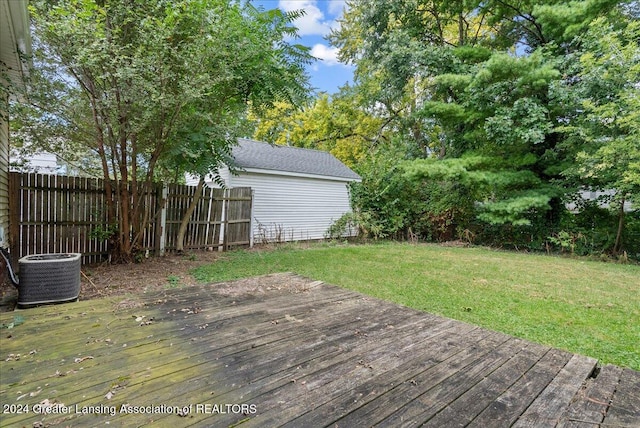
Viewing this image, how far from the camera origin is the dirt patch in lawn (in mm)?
3953

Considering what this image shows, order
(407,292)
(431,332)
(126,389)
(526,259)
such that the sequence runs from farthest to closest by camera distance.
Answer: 1. (526,259)
2. (407,292)
3. (431,332)
4. (126,389)

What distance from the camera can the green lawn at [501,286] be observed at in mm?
3299

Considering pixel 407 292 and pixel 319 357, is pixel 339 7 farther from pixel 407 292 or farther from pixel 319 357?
pixel 319 357

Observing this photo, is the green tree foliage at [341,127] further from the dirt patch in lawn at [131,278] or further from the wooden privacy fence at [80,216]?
the dirt patch in lawn at [131,278]

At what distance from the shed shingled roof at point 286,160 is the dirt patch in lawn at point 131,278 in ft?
11.0

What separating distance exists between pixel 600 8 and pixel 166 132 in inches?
435

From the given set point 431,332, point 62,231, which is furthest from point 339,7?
point 431,332

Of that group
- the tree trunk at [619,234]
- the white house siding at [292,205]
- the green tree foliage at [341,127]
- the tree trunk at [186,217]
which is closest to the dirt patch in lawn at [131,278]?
the tree trunk at [186,217]

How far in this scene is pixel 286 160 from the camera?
410 inches

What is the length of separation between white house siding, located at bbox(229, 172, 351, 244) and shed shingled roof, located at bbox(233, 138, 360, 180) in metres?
0.26

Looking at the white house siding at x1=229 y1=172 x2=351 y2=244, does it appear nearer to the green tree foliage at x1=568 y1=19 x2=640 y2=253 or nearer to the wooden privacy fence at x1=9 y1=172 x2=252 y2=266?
the wooden privacy fence at x1=9 y1=172 x2=252 y2=266

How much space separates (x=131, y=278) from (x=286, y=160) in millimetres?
6428

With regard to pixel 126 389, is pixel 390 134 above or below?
above

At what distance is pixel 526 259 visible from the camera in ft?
26.3
